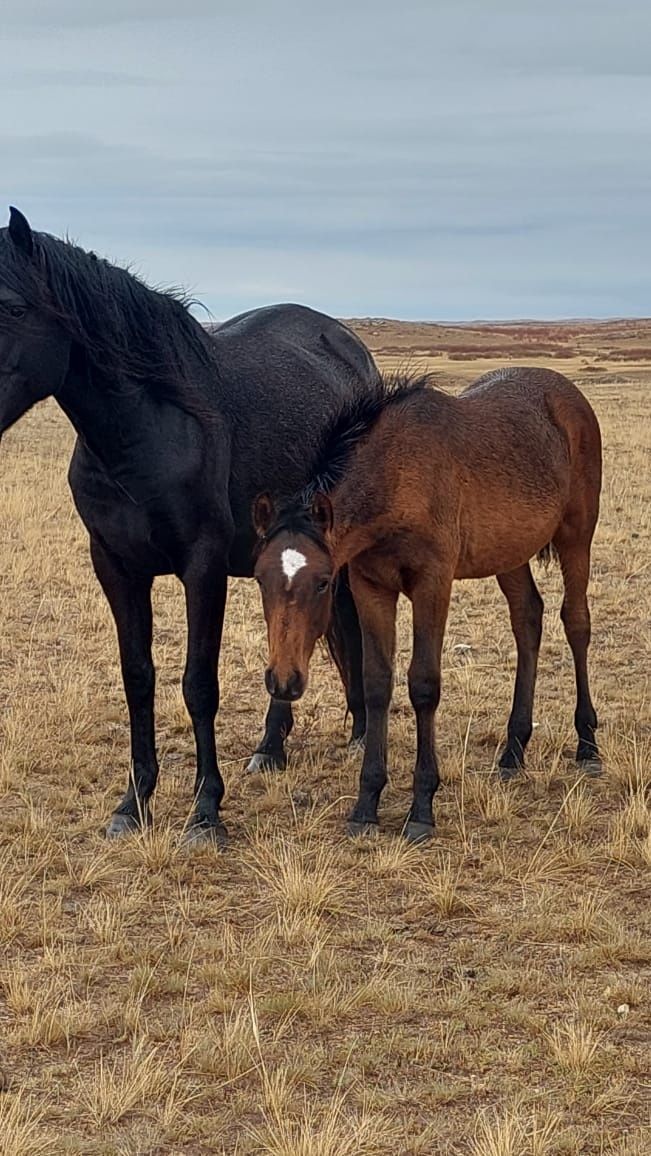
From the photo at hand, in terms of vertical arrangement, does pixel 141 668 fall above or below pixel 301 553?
below

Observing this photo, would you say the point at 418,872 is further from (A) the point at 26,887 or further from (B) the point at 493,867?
(A) the point at 26,887

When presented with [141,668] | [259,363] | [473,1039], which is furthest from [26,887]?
[259,363]

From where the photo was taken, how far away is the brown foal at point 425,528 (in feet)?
17.5

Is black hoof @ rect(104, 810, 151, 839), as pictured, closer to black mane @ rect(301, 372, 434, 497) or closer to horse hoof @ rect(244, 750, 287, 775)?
horse hoof @ rect(244, 750, 287, 775)

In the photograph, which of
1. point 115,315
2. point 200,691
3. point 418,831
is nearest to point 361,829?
point 418,831

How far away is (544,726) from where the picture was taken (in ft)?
25.2

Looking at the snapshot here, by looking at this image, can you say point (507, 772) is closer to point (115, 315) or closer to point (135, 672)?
point (135, 672)

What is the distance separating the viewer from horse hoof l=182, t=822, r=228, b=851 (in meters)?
5.86

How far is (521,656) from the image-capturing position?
7297mm

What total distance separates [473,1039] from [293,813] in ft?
7.89

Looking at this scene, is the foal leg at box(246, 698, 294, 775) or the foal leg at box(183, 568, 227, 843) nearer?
the foal leg at box(183, 568, 227, 843)

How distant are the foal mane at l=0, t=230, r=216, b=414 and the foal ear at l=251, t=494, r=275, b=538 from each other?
0.82 m

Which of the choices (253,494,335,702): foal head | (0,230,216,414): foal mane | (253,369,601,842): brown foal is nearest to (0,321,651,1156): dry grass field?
(253,369,601,842): brown foal

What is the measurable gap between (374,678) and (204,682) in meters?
0.81
